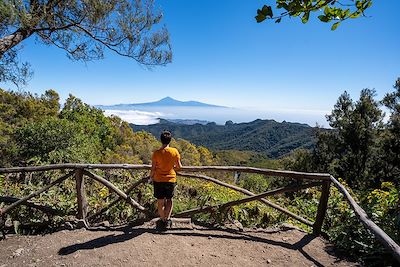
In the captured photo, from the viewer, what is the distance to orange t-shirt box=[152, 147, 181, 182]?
511cm

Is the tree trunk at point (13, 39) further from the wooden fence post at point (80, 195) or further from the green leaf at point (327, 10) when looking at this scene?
the green leaf at point (327, 10)

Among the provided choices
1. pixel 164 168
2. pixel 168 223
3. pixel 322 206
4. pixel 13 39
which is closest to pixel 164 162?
pixel 164 168

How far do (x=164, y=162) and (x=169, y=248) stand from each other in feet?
4.42

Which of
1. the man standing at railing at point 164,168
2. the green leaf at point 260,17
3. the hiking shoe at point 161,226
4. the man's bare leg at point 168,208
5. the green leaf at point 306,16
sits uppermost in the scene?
the green leaf at point 306,16

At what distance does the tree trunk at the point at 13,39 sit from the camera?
6.16m

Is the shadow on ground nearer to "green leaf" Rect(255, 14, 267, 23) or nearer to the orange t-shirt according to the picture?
the orange t-shirt

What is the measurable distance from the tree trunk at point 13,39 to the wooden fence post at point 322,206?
6629 millimetres

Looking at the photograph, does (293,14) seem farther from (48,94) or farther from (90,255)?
(48,94)

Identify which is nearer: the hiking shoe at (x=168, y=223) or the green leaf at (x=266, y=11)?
the green leaf at (x=266, y=11)

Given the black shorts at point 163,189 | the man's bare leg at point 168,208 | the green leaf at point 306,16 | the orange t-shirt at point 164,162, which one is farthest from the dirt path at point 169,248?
the green leaf at point 306,16

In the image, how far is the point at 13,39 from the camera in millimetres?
6316

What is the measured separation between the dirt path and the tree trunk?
370cm

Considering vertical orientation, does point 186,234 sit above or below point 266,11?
below

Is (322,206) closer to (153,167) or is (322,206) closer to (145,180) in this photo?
(153,167)
